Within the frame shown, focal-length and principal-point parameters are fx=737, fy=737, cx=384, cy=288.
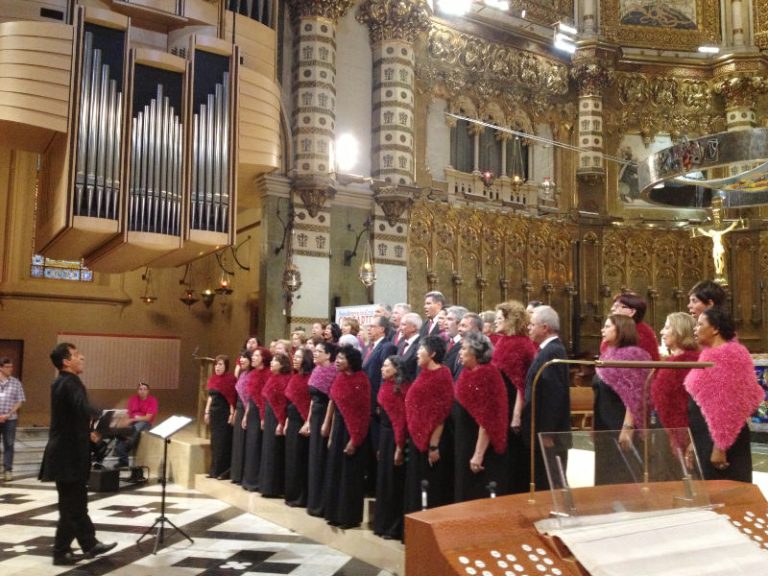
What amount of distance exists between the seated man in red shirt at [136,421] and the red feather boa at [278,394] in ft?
13.2

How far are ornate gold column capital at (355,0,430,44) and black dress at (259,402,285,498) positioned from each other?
335 inches

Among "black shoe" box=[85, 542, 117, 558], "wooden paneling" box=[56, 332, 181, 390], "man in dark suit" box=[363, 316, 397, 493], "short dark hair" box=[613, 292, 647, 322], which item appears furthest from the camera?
"wooden paneling" box=[56, 332, 181, 390]

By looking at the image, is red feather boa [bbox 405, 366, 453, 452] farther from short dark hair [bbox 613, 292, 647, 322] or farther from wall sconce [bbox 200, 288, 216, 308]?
wall sconce [bbox 200, 288, 216, 308]

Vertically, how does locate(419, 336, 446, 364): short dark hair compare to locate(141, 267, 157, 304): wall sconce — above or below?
below

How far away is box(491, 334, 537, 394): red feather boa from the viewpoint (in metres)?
5.20

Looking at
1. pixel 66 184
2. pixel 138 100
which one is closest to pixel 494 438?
pixel 66 184

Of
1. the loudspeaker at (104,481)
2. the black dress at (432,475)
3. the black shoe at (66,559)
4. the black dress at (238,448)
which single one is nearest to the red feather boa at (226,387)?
the black dress at (238,448)

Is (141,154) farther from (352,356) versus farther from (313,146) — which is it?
(352,356)

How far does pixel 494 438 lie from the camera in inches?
193

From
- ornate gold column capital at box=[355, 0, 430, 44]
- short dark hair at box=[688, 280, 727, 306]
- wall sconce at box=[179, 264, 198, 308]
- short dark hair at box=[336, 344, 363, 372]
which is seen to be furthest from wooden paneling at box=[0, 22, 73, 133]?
short dark hair at box=[688, 280, 727, 306]

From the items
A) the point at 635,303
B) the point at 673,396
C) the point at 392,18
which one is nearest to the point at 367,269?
the point at 392,18

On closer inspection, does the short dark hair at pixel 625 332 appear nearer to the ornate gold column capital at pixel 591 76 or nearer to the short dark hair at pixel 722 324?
the short dark hair at pixel 722 324

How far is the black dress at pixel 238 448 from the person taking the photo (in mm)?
8656

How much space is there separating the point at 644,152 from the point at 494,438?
14310 millimetres
